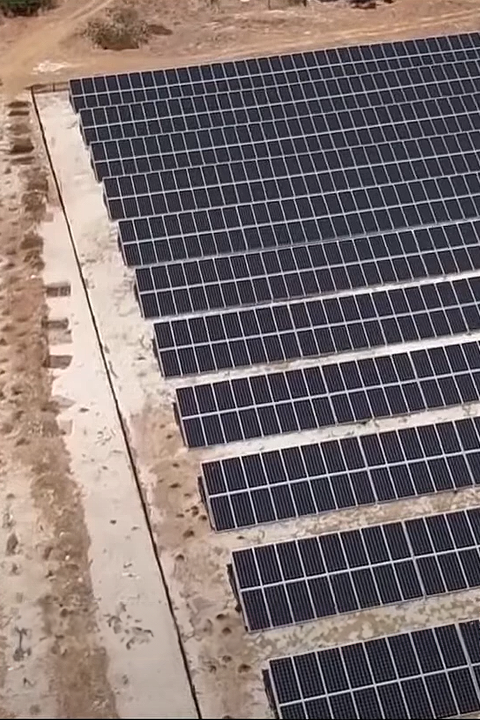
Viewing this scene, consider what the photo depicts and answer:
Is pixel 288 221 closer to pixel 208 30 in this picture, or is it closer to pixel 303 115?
pixel 303 115

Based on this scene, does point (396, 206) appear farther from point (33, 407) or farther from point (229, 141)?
point (33, 407)

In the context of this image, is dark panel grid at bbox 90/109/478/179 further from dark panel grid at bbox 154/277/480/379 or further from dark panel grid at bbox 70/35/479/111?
dark panel grid at bbox 154/277/480/379

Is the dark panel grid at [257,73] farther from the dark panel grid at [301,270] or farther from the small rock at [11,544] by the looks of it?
the small rock at [11,544]

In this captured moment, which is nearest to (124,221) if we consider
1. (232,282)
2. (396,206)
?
(232,282)

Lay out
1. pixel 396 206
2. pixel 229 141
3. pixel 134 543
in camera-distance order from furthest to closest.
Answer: pixel 229 141 → pixel 396 206 → pixel 134 543

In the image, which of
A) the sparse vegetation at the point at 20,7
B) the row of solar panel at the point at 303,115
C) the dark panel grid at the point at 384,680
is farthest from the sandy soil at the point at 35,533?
the sparse vegetation at the point at 20,7

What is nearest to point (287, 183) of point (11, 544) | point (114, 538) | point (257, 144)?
point (257, 144)
